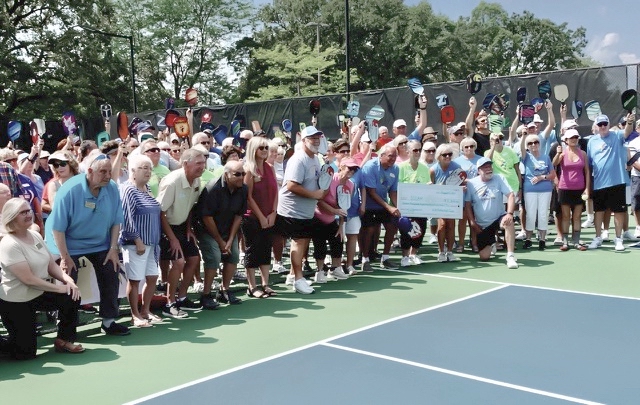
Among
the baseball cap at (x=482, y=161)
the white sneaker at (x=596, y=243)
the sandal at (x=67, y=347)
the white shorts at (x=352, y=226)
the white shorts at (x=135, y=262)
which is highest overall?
the baseball cap at (x=482, y=161)

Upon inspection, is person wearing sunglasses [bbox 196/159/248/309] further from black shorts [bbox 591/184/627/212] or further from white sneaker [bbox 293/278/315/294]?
black shorts [bbox 591/184/627/212]

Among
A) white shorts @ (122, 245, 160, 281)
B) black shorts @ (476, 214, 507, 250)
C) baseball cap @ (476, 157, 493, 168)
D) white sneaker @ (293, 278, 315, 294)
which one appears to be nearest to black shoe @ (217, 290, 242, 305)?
white sneaker @ (293, 278, 315, 294)

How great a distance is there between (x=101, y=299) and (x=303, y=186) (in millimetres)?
2729

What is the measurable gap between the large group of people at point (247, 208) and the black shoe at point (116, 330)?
0.7 inches

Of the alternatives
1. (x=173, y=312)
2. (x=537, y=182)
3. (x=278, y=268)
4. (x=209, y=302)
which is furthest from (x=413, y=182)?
(x=173, y=312)

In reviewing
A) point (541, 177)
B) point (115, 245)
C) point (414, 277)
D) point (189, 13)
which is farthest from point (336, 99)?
point (189, 13)

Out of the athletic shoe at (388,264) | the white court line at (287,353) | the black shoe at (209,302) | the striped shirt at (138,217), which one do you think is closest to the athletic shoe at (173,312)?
the black shoe at (209,302)

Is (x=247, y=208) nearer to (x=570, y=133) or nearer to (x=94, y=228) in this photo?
(x=94, y=228)

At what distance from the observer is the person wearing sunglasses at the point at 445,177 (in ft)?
31.8

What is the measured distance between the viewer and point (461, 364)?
5.04 meters

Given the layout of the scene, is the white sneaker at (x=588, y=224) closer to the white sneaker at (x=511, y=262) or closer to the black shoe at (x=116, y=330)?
the white sneaker at (x=511, y=262)

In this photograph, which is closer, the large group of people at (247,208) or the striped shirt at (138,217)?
the large group of people at (247,208)

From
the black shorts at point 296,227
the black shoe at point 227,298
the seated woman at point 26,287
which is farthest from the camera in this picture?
the black shorts at point 296,227

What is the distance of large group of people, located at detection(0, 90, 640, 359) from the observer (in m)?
5.75
